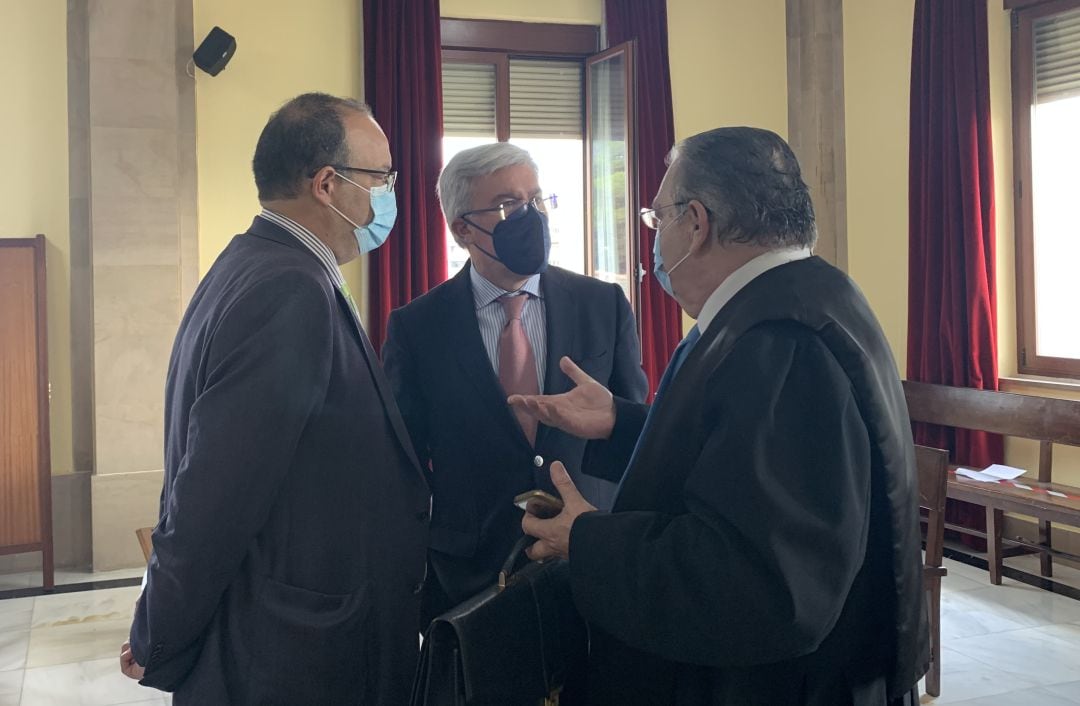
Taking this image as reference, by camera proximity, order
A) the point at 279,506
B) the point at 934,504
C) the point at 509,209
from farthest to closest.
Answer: the point at 934,504 → the point at 509,209 → the point at 279,506

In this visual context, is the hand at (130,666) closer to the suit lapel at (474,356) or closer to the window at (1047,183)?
the suit lapel at (474,356)

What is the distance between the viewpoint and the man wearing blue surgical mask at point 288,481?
1.42 metres

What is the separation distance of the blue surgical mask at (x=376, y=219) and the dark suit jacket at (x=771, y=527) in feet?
2.41

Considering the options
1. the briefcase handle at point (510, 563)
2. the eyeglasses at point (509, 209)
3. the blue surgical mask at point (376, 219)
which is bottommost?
the briefcase handle at point (510, 563)

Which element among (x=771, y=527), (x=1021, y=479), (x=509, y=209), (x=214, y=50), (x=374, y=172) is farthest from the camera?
(x=214, y=50)

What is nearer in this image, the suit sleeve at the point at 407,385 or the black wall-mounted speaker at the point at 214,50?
the suit sleeve at the point at 407,385

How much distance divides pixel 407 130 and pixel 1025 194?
3400 millimetres

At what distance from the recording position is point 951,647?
383 centimetres

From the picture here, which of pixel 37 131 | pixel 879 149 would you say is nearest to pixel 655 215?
pixel 37 131

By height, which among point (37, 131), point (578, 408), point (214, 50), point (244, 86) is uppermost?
point (214, 50)

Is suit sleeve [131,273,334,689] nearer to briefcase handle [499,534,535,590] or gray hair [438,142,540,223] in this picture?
briefcase handle [499,534,535,590]

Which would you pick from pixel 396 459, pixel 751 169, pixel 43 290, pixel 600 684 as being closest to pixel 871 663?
pixel 600 684

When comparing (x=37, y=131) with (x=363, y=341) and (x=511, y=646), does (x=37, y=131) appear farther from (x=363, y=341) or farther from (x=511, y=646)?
(x=511, y=646)

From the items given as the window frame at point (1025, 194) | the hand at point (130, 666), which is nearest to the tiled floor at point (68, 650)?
the hand at point (130, 666)
